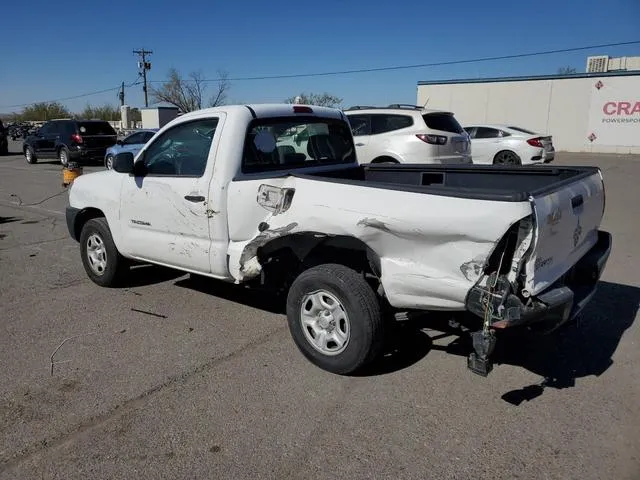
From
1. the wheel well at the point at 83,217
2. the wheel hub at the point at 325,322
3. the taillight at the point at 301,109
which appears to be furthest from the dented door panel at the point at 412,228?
the wheel well at the point at 83,217

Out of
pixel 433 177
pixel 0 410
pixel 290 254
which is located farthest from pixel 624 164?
pixel 0 410

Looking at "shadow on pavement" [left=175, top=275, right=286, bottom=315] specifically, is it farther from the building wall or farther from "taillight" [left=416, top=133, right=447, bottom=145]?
the building wall

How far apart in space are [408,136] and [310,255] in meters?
6.53

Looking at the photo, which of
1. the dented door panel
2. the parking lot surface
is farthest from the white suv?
the dented door panel

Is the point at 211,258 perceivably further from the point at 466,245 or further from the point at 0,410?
the point at 466,245

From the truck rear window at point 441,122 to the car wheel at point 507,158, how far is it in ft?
22.7

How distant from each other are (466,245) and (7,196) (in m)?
13.1

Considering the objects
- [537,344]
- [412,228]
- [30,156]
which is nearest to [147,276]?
[412,228]

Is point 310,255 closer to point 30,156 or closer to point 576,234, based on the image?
point 576,234

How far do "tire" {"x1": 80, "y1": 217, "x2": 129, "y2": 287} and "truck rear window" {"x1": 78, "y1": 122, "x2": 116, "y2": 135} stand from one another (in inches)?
675

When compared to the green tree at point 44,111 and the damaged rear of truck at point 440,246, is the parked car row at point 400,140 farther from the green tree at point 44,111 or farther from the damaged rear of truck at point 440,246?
the green tree at point 44,111

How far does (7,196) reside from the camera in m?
13.0

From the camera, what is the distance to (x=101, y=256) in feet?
18.6

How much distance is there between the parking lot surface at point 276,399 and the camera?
2.85 metres
